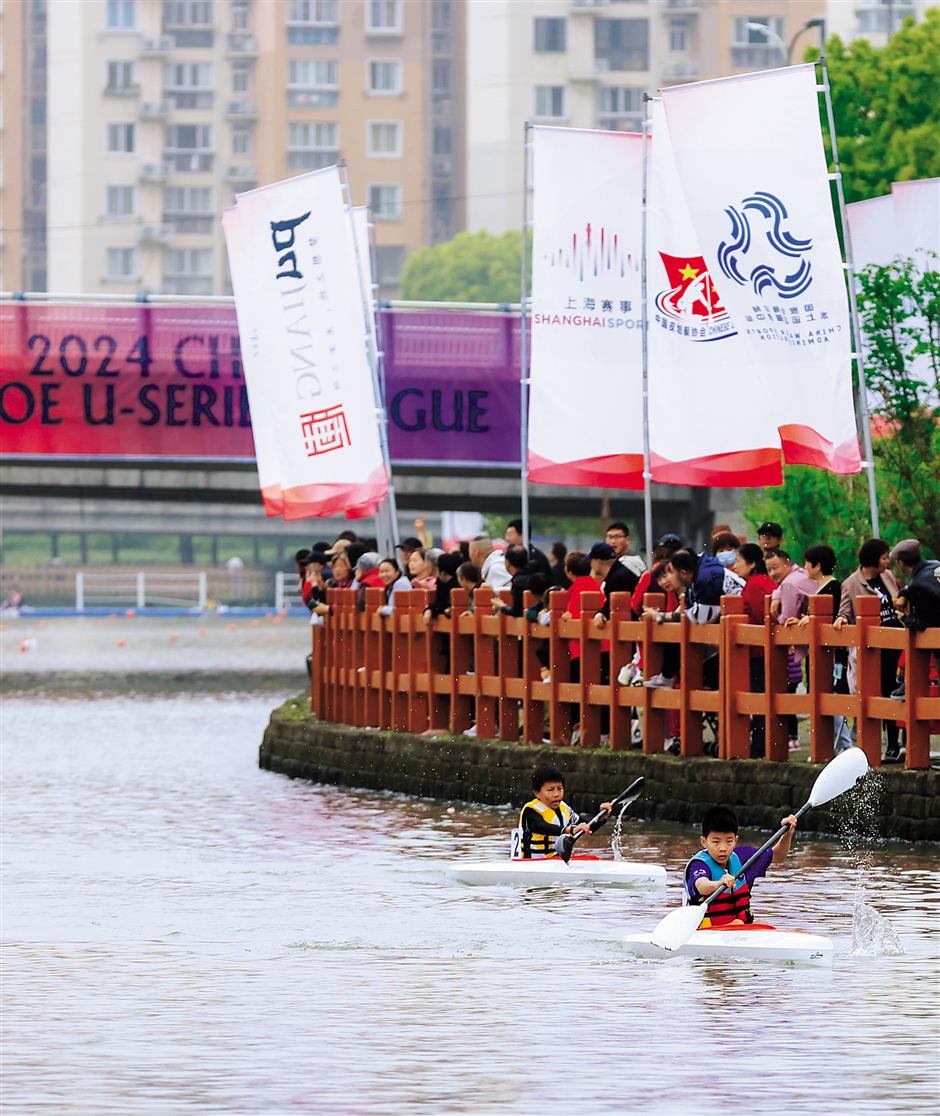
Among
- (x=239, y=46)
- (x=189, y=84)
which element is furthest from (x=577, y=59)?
(x=189, y=84)

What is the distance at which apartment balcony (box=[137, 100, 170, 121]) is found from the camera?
128 meters

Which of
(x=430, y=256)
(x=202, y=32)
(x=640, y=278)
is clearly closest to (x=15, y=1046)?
(x=640, y=278)

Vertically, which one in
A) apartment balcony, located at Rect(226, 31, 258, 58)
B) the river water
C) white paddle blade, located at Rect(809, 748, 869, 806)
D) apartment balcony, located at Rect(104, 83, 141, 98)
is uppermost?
apartment balcony, located at Rect(226, 31, 258, 58)

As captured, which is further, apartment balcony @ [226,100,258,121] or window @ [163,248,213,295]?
window @ [163,248,213,295]

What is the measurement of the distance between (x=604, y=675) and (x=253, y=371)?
6503 millimetres

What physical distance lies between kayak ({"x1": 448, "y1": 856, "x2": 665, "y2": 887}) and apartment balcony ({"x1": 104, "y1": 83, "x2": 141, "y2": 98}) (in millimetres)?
112468

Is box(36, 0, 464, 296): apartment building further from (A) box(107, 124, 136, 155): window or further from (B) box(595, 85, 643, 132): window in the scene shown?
(B) box(595, 85, 643, 132): window

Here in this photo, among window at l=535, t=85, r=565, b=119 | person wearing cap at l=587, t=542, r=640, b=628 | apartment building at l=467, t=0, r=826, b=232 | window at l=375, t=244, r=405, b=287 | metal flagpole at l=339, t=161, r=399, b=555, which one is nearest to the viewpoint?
person wearing cap at l=587, t=542, r=640, b=628

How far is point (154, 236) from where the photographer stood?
128500 millimetres

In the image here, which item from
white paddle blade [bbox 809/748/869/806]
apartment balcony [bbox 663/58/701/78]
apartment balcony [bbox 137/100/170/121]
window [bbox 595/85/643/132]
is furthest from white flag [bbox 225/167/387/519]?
apartment balcony [bbox 137/100/170/121]

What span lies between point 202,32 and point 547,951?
4650 inches

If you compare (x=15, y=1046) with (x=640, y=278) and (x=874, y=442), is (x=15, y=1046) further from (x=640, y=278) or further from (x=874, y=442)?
(x=874, y=442)

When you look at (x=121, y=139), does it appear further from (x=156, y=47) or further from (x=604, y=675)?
(x=604, y=675)

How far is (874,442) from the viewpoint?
2923 cm
